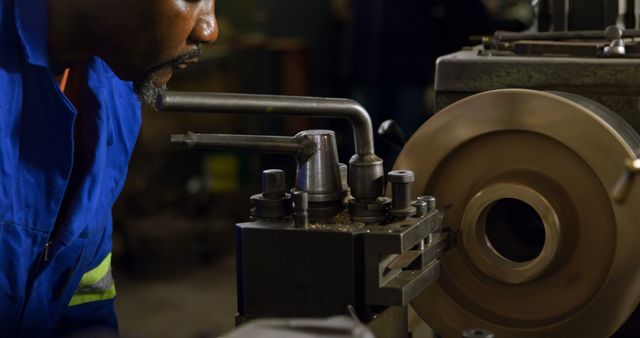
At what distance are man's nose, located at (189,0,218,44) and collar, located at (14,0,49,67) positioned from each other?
218 mm

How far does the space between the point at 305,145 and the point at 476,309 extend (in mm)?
281

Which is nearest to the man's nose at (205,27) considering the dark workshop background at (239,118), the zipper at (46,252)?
the zipper at (46,252)

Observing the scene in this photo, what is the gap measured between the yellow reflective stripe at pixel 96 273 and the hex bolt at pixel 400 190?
2.51 ft

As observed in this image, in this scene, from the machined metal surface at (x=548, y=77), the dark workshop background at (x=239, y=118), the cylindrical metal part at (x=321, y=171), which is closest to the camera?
the cylindrical metal part at (x=321, y=171)

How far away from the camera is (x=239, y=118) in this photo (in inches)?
191

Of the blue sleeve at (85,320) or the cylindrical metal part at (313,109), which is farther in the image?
the blue sleeve at (85,320)

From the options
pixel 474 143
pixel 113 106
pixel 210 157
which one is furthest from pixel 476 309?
pixel 210 157

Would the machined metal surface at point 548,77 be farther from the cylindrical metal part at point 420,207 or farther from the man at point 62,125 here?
the man at point 62,125

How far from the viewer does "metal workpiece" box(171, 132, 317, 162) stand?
3.06ft

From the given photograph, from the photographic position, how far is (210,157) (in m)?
4.71

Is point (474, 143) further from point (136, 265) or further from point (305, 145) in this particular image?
point (136, 265)

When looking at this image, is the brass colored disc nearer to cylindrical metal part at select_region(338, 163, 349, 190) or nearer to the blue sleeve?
cylindrical metal part at select_region(338, 163, 349, 190)

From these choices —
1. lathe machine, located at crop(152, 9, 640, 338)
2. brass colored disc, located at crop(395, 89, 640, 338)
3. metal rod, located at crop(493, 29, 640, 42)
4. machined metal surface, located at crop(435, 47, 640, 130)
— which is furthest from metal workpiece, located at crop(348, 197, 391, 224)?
metal rod, located at crop(493, 29, 640, 42)

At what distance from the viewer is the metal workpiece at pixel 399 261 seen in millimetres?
901
